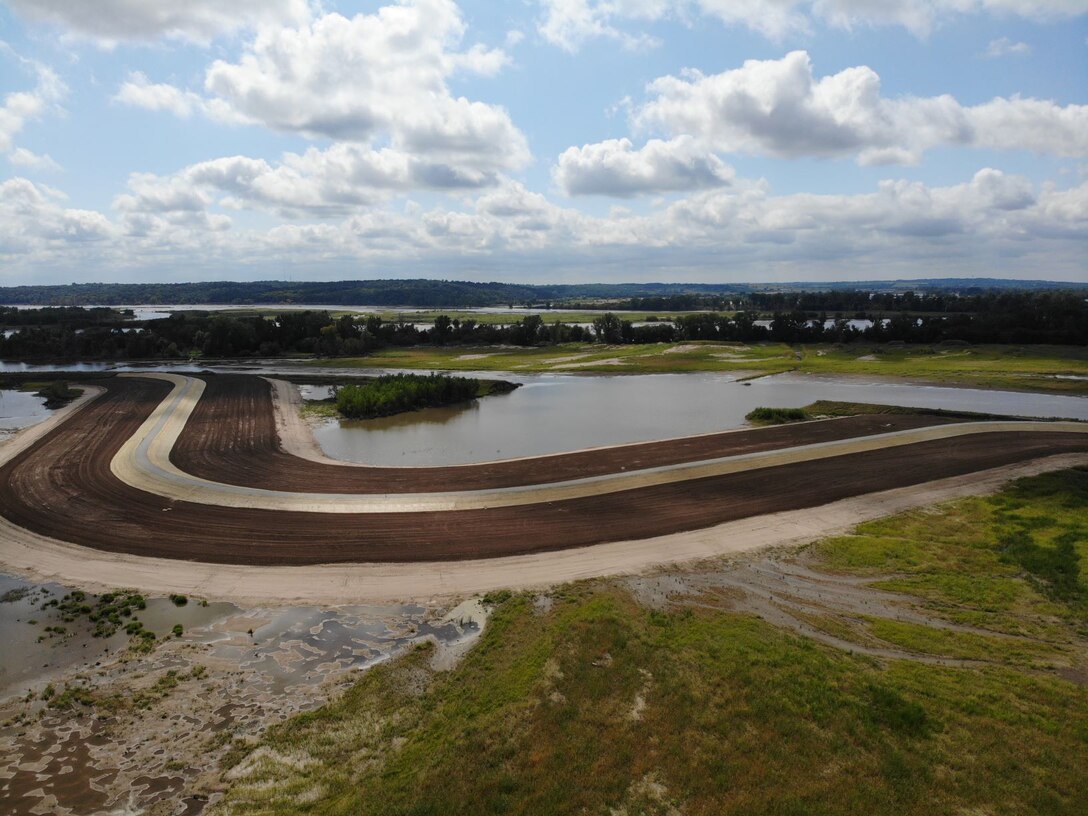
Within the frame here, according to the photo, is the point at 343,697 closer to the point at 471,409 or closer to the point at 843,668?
the point at 843,668

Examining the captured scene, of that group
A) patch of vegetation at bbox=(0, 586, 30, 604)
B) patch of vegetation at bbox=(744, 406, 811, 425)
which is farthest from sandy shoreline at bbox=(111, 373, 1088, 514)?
patch of vegetation at bbox=(744, 406, 811, 425)

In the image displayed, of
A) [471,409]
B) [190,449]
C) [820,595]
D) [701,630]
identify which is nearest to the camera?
[701,630]

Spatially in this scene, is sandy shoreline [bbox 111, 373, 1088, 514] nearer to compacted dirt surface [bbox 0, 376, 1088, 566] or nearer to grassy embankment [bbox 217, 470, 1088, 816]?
compacted dirt surface [bbox 0, 376, 1088, 566]

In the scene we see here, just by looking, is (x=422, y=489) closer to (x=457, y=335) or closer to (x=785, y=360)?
(x=785, y=360)

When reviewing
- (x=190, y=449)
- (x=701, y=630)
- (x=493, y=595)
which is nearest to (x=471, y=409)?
(x=190, y=449)

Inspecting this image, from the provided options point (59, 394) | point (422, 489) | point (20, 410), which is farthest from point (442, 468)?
point (59, 394)

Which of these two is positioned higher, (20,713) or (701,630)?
(701,630)
